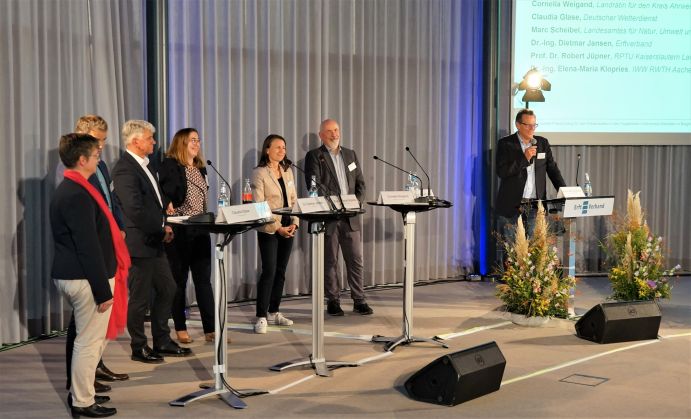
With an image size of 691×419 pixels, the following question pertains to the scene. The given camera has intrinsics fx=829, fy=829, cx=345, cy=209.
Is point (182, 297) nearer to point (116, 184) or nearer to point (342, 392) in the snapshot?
point (116, 184)

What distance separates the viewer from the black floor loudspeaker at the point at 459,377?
3965mm

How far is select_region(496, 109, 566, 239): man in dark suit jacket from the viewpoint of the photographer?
682 centimetres

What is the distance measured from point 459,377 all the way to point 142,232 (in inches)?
74.2

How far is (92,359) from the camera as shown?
3658 millimetres

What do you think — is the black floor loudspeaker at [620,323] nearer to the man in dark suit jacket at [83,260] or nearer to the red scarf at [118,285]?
the red scarf at [118,285]

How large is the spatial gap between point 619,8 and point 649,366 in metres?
4.31

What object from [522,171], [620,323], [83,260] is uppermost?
[522,171]

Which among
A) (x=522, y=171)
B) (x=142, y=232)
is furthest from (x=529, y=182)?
(x=142, y=232)

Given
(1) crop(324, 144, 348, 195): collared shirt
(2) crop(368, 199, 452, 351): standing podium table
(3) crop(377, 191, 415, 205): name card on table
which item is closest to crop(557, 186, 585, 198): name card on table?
(2) crop(368, 199, 452, 351): standing podium table

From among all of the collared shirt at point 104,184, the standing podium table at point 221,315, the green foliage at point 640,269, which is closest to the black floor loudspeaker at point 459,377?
the standing podium table at point 221,315

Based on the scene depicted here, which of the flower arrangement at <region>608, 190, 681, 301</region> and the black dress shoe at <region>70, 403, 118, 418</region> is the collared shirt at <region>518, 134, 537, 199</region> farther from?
the black dress shoe at <region>70, 403, 118, 418</region>

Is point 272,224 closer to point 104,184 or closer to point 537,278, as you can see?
point 104,184

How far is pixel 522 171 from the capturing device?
691 cm

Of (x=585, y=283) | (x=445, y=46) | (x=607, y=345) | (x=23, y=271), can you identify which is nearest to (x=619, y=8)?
(x=445, y=46)
